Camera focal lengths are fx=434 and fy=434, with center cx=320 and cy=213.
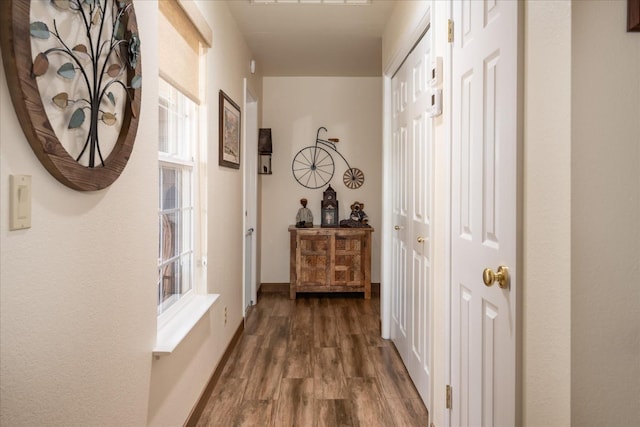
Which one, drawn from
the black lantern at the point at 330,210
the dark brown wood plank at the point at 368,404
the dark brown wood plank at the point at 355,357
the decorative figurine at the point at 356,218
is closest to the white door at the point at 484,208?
the dark brown wood plank at the point at 368,404

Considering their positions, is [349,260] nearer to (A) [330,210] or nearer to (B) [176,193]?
(A) [330,210]

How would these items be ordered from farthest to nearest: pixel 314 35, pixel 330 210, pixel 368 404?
pixel 330 210, pixel 314 35, pixel 368 404

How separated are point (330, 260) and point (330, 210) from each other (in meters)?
0.60

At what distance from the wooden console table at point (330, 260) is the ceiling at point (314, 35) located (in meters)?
1.74

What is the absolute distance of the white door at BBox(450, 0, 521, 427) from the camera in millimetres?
1225

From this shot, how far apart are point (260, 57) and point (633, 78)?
3.73 metres

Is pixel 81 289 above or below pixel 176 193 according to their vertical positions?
below

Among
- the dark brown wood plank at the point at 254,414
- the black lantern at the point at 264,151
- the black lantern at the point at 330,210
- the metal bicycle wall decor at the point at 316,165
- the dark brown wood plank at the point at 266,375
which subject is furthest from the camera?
the metal bicycle wall decor at the point at 316,165

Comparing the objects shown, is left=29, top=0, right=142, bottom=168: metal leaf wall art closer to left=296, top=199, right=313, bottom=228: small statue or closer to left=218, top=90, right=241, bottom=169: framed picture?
left=218, top=90, right=241, bottom=169: framed picture

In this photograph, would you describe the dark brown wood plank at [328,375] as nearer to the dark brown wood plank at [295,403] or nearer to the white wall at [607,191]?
the dark brown wood plank at [295,403]

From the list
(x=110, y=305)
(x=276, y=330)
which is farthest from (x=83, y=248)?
(x=276, y=330)

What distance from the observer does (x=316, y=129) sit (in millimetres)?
5141

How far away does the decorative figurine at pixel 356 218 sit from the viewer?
487 centimetres

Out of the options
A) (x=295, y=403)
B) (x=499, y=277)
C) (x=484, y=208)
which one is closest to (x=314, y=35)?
(x=484, y=208)
